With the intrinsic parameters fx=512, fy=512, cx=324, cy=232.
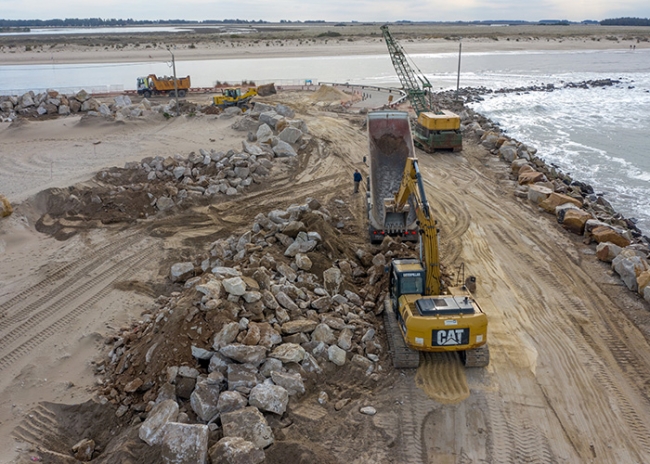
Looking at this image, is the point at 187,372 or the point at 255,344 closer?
the point at 187,372

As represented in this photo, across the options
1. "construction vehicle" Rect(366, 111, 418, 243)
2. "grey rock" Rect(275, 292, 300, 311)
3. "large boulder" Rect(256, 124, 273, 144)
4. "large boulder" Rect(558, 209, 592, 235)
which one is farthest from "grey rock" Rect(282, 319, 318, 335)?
"large boulder" Rect(256, 124, 273, 144)

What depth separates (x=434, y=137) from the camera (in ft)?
75.5

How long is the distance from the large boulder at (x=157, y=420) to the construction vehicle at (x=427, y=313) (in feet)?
12.7

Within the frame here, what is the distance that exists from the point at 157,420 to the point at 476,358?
540 cm

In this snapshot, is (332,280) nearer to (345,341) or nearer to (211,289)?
(345,341)

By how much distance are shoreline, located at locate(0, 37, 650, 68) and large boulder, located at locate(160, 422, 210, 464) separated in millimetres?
63718

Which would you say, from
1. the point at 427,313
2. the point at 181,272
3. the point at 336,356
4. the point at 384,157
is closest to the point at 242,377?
the point at 336,356

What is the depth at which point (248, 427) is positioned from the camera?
7.11 meters

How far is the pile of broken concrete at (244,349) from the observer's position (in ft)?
23.3

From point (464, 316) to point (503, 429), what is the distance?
1818mm

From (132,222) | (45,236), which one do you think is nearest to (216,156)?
(132,222)

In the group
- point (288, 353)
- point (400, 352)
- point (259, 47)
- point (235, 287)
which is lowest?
point (400, 352)

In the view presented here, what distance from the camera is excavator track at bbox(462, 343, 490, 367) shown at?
29.8 feet

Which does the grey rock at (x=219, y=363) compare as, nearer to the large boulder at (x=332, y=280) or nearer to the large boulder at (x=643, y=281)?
the large boulder at (x=332, y=280)
